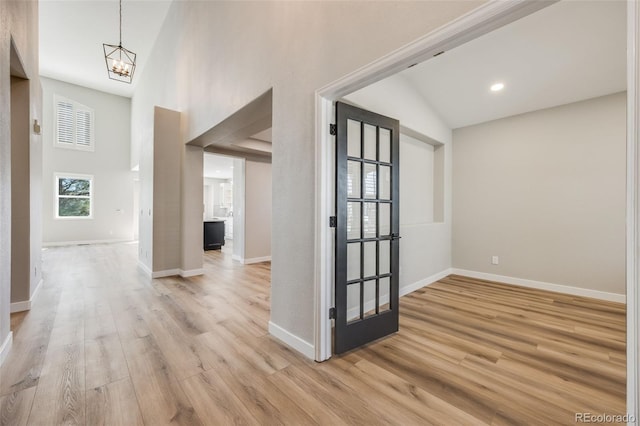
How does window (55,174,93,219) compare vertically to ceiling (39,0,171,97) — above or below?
below

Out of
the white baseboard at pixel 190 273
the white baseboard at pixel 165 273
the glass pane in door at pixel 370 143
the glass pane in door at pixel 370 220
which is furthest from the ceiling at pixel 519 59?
the white baseboard at pixel 165 273

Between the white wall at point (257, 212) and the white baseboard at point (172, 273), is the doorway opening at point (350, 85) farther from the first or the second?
the white wall at point (257, 212)

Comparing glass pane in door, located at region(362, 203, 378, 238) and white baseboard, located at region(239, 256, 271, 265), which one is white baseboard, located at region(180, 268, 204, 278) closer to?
white baseboard, located at region(239, 256, 271, 265)

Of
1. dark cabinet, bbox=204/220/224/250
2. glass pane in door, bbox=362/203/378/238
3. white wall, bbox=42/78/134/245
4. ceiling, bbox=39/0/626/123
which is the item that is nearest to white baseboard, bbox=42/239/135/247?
white wall, bbox=42/78/134/245

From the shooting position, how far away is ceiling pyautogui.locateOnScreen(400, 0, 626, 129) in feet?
7.99

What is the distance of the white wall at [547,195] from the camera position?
3.62m

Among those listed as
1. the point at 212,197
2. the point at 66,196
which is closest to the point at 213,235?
the point at 66,196

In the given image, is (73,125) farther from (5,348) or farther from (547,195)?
(547,195)

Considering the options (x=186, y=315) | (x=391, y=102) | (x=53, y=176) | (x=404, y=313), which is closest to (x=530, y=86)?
A: (x=391, y=102)

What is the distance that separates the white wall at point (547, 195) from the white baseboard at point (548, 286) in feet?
0.17

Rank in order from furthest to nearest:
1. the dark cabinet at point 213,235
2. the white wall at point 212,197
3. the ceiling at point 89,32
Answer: the white wall at point 212,197
the dark cabinet at point 213,235
the ceiling at point 89,32

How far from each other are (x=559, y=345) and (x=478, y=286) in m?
1.90

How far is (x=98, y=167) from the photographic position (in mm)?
9164

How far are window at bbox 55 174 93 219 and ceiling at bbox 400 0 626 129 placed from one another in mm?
10421
